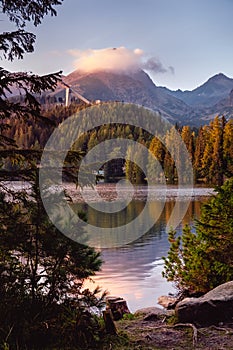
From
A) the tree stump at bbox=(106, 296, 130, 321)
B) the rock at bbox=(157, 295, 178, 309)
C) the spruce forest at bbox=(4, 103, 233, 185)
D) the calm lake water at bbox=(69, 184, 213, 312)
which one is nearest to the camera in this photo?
the tree stump at bbox=(106, 296, 130, 321)

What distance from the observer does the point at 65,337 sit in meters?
6.46

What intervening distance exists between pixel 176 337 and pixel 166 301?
5.74 meters

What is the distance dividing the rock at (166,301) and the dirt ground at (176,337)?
356cm

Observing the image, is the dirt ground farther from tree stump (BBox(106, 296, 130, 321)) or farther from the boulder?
tree stump (BBox(106, 296, 130, 321))

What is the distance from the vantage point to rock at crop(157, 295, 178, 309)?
11.9m

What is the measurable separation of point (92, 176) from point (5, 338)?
8.24 ft

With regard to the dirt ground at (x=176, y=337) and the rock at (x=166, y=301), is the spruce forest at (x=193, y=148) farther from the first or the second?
the dirt ground at (x=176, y=337)

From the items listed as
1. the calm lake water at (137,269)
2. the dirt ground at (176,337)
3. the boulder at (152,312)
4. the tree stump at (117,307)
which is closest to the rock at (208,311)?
the dirt ground at (176,337)

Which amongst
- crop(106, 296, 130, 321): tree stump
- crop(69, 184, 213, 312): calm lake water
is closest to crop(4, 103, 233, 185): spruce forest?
crop(69, 184, 213, 312): calm lake water

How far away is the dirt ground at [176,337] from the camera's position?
663cm

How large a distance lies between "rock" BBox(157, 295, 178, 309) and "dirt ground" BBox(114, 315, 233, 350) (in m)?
3.56

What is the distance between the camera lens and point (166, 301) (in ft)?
42.1

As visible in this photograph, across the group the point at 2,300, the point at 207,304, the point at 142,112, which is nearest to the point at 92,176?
the point at 2,300

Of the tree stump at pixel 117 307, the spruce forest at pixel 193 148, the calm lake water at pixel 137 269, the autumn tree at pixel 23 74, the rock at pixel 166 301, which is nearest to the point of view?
the autumn tree at pixel 23 74
